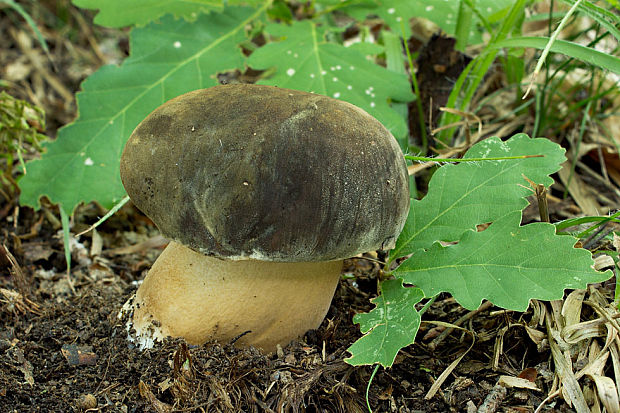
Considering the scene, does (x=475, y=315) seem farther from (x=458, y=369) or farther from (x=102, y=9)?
(x=102, y=9)

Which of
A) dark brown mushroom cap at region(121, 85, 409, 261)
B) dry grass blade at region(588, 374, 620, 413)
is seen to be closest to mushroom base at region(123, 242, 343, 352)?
dark brown mushroom cap at region(121, 85, 409, 261)

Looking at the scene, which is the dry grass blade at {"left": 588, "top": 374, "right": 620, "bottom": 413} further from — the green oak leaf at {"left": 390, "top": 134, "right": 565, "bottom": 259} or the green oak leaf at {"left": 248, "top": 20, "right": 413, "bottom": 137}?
the green oak leaf at {"left": 248, "top": 20, "right": 413, "bottom": 137}

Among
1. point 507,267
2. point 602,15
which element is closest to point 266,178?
point 507,267

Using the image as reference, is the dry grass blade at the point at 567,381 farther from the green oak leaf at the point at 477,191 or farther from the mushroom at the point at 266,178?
the mushroom at the point at 266,178

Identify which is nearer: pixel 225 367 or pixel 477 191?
pixel 225 367

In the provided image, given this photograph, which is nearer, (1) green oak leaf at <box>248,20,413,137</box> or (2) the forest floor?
(2) the forest floor

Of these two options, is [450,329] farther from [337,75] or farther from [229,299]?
[337,75]

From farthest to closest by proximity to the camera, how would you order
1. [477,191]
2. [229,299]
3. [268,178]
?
[477,191]
[229,299]
[268,178]

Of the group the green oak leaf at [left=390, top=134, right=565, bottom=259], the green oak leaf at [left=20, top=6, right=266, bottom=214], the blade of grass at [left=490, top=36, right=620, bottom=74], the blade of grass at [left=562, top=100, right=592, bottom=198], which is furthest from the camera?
the blade of grass at [left=562, top=100, right=592, bottom=198]
